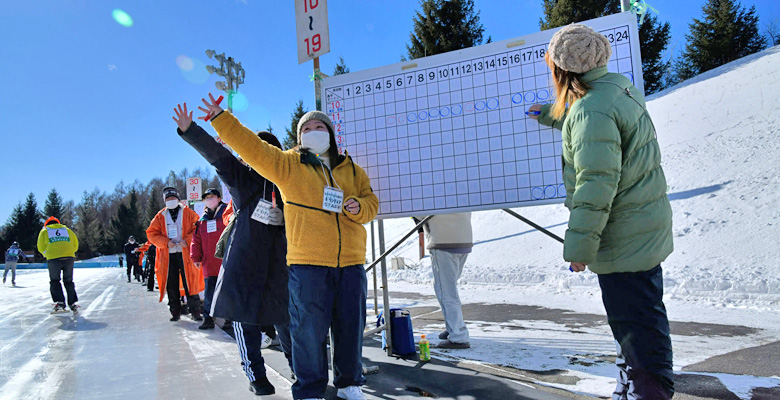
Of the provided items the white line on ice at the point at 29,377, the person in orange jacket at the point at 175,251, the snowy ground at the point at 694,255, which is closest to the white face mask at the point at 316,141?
the snowy ground at the point at 694,255

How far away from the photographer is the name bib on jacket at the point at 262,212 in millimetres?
2918

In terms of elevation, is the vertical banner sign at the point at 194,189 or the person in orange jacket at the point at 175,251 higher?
the vertical banner sign at the point at 194,189

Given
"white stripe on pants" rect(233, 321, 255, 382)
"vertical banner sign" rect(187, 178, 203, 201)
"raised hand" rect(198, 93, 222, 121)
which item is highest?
"vertical banner sign" rect(187, 178, 203, 201)

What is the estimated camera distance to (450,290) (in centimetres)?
409

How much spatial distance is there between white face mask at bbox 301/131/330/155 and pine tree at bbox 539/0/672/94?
2490 centimetres

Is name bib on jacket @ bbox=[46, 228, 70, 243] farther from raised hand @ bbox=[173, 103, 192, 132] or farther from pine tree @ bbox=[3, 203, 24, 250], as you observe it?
pine tree @ bbox=[3, 203, 24, 250]

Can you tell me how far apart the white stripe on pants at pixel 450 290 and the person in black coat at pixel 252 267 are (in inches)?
63.1

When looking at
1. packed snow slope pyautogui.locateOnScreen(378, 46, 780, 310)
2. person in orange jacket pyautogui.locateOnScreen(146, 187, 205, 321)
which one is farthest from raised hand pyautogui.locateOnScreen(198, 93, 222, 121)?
packed snow slope pyautogui.locateOnScreen(378, 46, 780, 310)

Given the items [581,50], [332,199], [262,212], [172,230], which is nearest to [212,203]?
[172,230]

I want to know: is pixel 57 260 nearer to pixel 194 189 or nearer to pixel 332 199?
pixel 194 189

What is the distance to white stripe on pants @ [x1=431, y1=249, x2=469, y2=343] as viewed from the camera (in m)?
4.09

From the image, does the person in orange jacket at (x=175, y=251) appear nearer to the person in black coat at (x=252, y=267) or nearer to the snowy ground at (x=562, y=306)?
the snowy ground at (x=562, y=306)

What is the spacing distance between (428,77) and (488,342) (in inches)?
102

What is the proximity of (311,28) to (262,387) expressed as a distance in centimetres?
282
